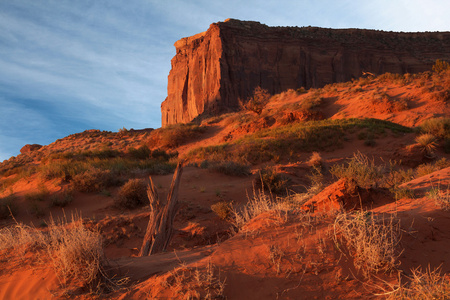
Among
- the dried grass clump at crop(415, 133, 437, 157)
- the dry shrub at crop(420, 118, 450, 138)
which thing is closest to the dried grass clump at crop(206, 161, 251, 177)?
the dried grass clump at crop(415, 133, 437, 157)

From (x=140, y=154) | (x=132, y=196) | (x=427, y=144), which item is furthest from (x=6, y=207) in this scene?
(x=427, y=144)

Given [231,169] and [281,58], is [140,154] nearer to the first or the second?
[231,169]

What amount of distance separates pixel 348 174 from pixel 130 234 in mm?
5891

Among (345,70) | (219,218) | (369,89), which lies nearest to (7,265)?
(219,218)

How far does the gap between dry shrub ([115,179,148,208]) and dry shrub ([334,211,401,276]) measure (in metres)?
8.19

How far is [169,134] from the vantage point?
2978cm

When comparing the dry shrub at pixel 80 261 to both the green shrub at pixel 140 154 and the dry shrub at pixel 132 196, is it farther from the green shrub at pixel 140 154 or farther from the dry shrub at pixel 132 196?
the green shrub at pixel 140 154

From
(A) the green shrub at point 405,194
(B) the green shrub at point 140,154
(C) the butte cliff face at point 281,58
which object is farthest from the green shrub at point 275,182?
(C) the butte cliff face at point 281,58

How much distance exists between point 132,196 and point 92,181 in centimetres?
247

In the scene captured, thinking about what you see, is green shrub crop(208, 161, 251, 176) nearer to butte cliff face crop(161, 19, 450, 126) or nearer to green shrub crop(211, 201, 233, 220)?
green shrub crop(211, 201, 233, 220)

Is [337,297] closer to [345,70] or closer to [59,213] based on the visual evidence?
[59,213]

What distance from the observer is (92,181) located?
39.5 ft

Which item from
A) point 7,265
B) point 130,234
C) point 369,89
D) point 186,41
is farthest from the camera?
point 186,41

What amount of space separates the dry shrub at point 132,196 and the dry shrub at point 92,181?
192 centimetres
